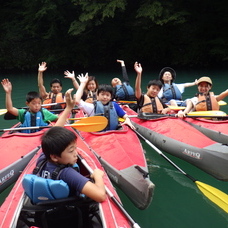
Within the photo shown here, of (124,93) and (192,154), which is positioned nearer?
(192,154)

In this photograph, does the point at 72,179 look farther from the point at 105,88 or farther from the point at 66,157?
the point at 105,88

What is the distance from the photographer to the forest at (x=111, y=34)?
13.7 m

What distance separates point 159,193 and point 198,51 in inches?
509

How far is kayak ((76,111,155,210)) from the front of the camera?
7.35ft

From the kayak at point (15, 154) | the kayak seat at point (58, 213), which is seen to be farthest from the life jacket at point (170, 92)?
the kayak seat at point (58, 213)

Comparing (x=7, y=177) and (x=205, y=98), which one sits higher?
(x=205, y=98)

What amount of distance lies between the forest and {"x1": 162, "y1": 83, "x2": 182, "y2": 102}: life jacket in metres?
8.14

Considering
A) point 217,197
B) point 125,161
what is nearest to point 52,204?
point 125,161

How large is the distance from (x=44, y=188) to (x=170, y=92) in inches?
168

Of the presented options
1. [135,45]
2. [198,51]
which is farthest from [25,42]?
[198,51]

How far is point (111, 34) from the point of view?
15992 millimetres

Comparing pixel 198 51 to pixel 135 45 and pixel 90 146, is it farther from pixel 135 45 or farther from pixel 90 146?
pixel 90 146

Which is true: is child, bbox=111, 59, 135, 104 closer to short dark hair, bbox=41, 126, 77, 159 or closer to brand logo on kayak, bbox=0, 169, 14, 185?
brand logo on kayak, bbox=0, 169, 14, 185

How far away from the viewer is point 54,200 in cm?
161
